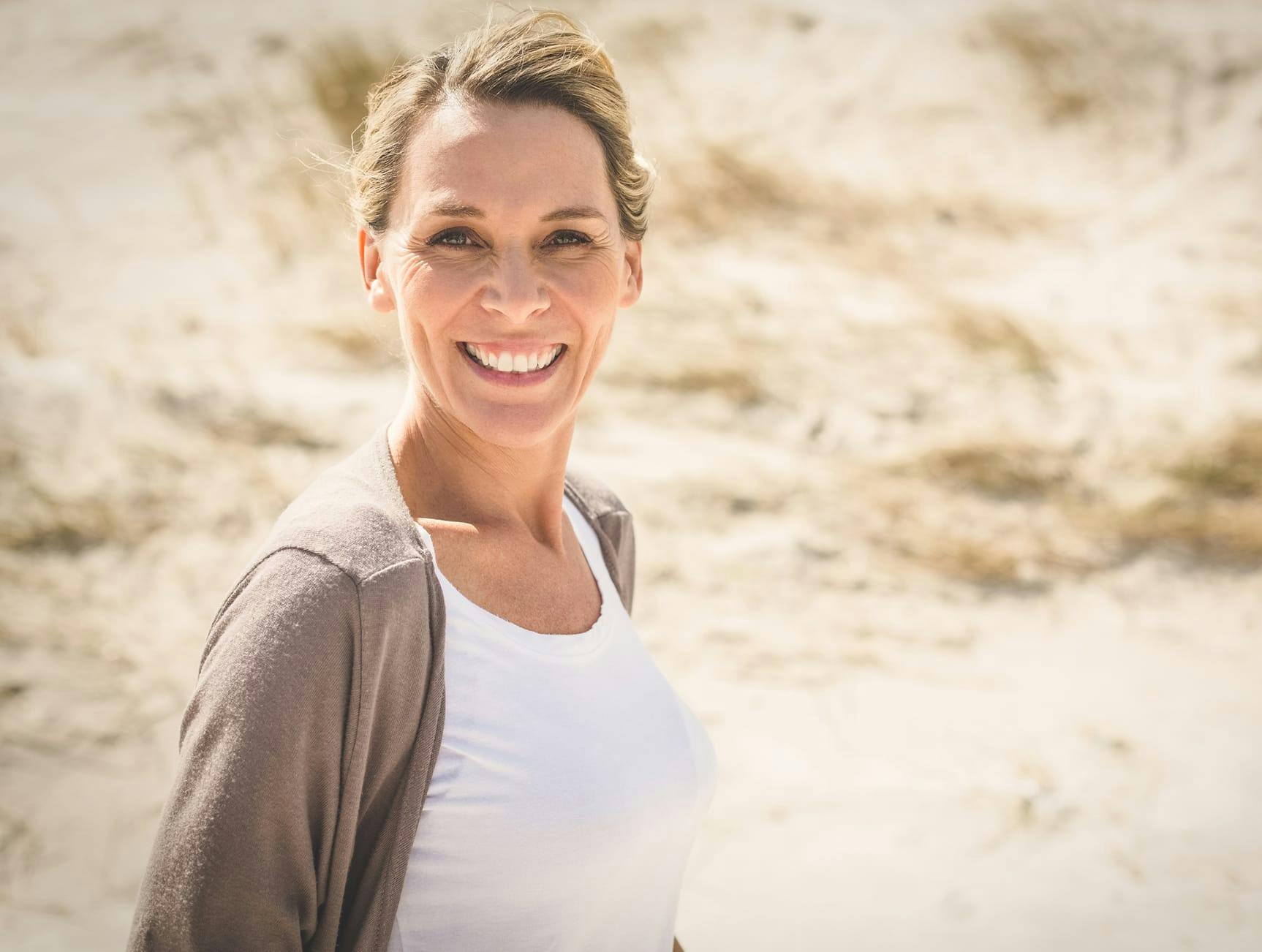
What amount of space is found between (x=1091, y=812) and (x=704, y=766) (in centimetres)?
266

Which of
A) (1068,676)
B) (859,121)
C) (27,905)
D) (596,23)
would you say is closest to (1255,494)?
(1068,676)

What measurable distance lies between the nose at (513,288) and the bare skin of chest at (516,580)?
10.4 inches

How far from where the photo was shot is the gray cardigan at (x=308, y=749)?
3.38 ft

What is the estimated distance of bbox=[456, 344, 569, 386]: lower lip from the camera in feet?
4.50

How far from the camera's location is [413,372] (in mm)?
1420

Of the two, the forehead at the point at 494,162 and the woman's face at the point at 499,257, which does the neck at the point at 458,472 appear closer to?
the woman's face at the point at 499,257

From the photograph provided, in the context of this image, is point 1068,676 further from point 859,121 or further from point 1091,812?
point 859,121

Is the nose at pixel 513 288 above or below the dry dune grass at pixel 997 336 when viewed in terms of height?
below

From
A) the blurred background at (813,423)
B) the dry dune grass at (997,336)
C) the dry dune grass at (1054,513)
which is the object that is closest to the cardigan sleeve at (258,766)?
the blurred background at (813,423)

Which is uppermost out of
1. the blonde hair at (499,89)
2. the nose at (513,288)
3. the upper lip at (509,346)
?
Answer: the blonde hair at (499,89)

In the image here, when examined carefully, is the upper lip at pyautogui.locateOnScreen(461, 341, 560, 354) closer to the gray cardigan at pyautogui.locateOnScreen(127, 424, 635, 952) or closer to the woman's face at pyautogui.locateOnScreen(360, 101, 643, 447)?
the woman's face at pyautogui.locateOnScreen(360, 101, 643, 447)

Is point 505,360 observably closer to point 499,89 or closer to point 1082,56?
point 499,89

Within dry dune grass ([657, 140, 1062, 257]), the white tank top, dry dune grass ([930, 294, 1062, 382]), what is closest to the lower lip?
the white tank top

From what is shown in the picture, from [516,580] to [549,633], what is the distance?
0.08 metres
